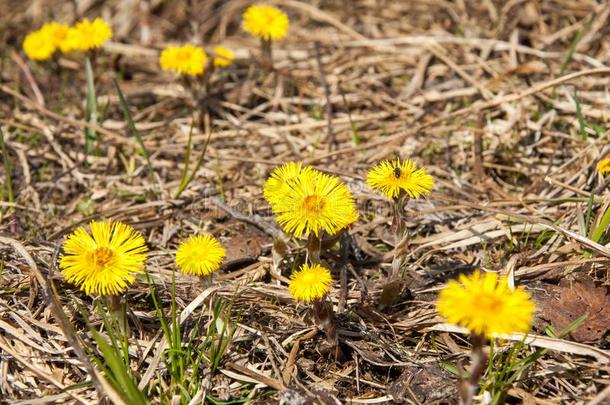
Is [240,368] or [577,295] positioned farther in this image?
[577,295]

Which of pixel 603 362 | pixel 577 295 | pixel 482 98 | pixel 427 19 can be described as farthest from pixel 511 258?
pixel 427 19

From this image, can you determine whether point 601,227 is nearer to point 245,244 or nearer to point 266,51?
point 245,244

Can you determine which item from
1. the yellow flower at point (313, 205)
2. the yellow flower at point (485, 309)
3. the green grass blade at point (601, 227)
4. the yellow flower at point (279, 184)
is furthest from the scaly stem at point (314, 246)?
the green grass blade at point (601, 227)

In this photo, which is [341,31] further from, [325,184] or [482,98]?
[325,184]

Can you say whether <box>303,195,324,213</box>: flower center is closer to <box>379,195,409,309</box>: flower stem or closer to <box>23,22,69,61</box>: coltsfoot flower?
<box>379,195,409,309</box>: flower stem

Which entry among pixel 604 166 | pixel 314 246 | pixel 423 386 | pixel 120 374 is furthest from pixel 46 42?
pixel 604 166

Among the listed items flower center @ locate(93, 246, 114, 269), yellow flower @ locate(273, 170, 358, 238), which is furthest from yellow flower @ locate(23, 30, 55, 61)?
yellow flower @ locate(273, 170, 358, 238)
